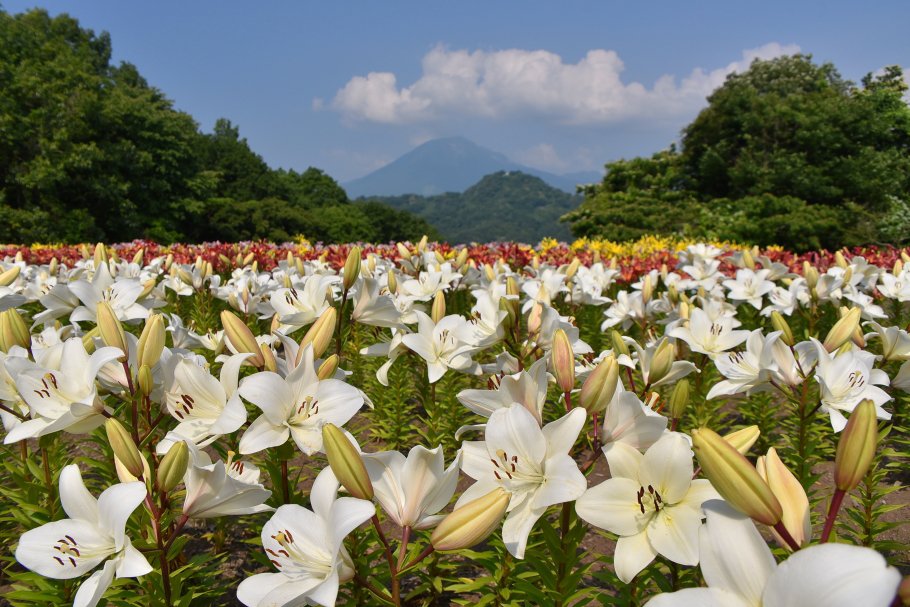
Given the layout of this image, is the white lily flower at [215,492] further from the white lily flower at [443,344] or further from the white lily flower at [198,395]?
the white lily flower at [443,344]

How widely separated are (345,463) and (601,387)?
19.9 inches

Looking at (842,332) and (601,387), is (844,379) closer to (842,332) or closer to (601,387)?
(842,332)

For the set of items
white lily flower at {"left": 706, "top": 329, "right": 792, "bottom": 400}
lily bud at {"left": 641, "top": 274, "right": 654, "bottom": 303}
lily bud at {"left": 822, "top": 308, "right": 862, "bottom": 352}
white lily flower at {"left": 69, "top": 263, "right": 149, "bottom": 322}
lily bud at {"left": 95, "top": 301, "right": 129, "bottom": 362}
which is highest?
white lily flower at {"left": 69, "top": 263, "right": 149, "bottom": 322}

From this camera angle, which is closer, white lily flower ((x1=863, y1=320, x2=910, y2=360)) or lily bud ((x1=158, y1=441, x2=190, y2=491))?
lily bud ((x1=158, y1=441, x2=190, y2=491))

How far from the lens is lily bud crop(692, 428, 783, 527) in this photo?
68 cm

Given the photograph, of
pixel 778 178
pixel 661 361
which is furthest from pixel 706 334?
pixel 778 178

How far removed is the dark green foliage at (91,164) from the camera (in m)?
24.4

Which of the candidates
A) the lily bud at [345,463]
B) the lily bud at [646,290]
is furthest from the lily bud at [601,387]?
the lily bud at [646,290]

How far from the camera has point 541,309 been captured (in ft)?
5.89

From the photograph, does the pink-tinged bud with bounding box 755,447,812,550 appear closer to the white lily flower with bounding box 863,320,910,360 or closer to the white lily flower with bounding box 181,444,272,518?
the white lily flower with bounding box 181,444,272,518

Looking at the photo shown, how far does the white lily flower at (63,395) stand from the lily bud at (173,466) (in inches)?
12.8

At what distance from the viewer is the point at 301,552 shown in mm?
946

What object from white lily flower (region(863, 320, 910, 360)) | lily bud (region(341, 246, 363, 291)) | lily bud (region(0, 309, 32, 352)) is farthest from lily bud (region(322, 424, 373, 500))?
white lily flower (region(863, 320, 910, 360))

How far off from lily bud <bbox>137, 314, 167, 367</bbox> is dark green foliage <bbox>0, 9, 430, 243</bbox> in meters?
27.3
